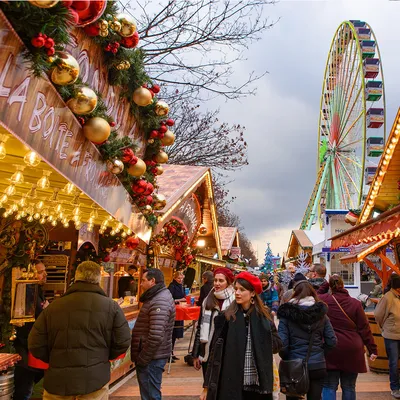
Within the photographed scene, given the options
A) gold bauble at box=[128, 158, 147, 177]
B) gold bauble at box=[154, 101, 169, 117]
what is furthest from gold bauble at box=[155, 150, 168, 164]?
gold bauble at box=[128, 158, 147, 177]

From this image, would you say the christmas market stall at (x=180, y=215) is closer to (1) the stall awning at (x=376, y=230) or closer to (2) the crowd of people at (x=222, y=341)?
(2) the crowd of people at (x=222, y=341)

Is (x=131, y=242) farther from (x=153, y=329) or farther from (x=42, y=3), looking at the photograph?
(x=42, y=3)

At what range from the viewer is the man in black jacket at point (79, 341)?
315cm

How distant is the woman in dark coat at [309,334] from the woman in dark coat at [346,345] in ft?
1.86

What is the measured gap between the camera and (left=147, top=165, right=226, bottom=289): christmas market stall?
8.87 meters

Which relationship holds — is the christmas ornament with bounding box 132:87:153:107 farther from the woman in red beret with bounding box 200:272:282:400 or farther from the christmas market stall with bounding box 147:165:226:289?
the christmas market stall with bounding box 147:165:226:289

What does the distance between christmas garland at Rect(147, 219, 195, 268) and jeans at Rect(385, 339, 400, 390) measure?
16.2 feet

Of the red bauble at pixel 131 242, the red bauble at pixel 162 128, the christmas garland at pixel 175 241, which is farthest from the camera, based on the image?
the christmas garland at pixel 175 241

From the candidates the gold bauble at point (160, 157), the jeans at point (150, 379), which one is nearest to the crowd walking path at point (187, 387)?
the jeans at point (150, 379)

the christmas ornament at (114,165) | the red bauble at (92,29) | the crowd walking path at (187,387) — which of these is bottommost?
the crowd walking path at (187,387)

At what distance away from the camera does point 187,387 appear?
21.5 feet

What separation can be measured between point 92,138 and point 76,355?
158 cm

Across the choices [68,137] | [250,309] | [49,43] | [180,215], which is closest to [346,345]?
[250,309]

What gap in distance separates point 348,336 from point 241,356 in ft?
6.71
